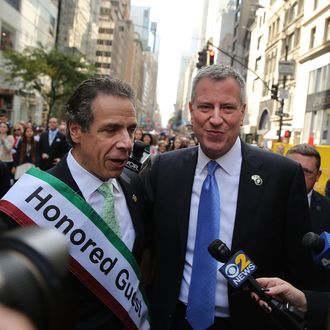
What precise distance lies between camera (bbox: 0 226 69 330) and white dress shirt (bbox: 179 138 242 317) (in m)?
1.89

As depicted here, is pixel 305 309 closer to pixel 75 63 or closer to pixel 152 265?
pixel 152 265

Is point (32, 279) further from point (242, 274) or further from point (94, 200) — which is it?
point (94, 200)

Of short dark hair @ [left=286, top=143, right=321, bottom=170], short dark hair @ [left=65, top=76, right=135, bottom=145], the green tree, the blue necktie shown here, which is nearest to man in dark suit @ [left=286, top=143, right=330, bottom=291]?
short dark hair @ [left=286, top=143, right=321, bottom=170]

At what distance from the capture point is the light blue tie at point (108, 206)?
223 cm

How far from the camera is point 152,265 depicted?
2768mm

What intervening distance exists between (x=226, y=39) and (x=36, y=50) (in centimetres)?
4739

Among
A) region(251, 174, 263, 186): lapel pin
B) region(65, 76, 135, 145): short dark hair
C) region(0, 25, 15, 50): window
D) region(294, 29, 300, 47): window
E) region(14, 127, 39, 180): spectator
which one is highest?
region(294, 29, 300, 47): window

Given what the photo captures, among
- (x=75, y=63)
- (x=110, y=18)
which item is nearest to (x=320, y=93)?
(x=75, y=63)

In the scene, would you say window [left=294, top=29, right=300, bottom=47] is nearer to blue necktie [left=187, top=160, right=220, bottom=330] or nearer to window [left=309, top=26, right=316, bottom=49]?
window [left=309, top=26, right=316, bottom=49]

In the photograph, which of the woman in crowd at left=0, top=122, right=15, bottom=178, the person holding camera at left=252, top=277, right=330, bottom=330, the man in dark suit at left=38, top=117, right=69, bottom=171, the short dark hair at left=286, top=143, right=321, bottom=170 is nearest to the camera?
the person holding camera at left=252, top=277, right=330, bottom=330

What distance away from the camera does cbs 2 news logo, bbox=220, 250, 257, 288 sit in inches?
66.5

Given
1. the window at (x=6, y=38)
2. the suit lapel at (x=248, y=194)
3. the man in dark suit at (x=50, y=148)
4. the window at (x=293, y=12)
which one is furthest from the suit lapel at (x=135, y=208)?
the window at (x=293, y=12)

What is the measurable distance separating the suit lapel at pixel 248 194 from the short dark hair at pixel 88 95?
2.39 ft

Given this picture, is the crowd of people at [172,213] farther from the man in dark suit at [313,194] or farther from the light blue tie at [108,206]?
the man in dark suit at [313,194]
